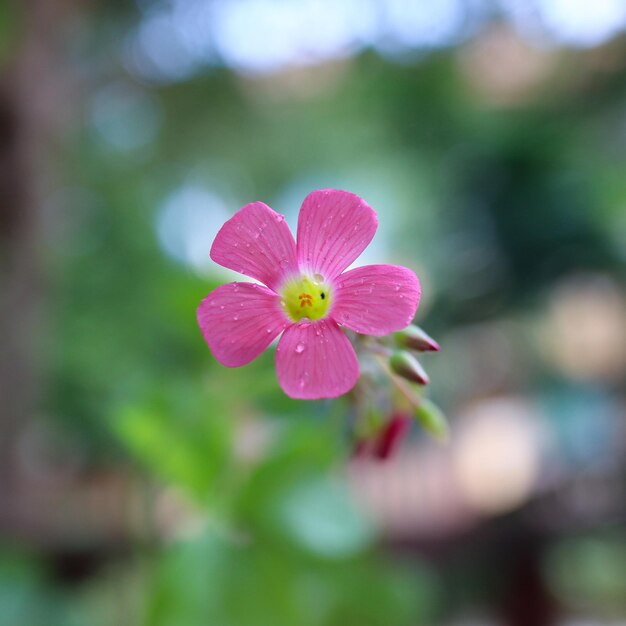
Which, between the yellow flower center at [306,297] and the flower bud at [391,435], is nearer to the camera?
the yellow flower center at [306,297]

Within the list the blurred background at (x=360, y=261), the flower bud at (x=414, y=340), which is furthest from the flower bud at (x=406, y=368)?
the blurred background at (x=360, y=261)

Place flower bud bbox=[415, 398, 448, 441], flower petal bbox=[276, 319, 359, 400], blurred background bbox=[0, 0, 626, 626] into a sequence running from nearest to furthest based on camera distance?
flower petal bbox=[276, 319, 359, 400]
flower bud bbox=[415, 398, 448, 441]
blurred background bbox=[0, 0, 626, 626]

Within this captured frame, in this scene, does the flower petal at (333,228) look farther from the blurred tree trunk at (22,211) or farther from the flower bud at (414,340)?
the blurred tree trunk at (22,211)

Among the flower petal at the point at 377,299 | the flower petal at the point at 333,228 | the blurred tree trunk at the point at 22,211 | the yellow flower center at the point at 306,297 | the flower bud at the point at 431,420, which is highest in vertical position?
the blurred tree trunk at the point at 22,211

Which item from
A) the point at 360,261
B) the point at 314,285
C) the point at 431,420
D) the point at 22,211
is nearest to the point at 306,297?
the point at 314,285

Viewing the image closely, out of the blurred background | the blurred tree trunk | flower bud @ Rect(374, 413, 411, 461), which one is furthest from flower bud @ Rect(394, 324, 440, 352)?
the blurred tree trunk

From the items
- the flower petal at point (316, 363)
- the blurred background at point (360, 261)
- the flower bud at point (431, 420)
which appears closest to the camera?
the flower petal at point (316, 363)

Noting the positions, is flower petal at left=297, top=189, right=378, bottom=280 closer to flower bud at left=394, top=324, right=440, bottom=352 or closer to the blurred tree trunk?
flower bud at left=394, top=324, right=440, bottom=352
